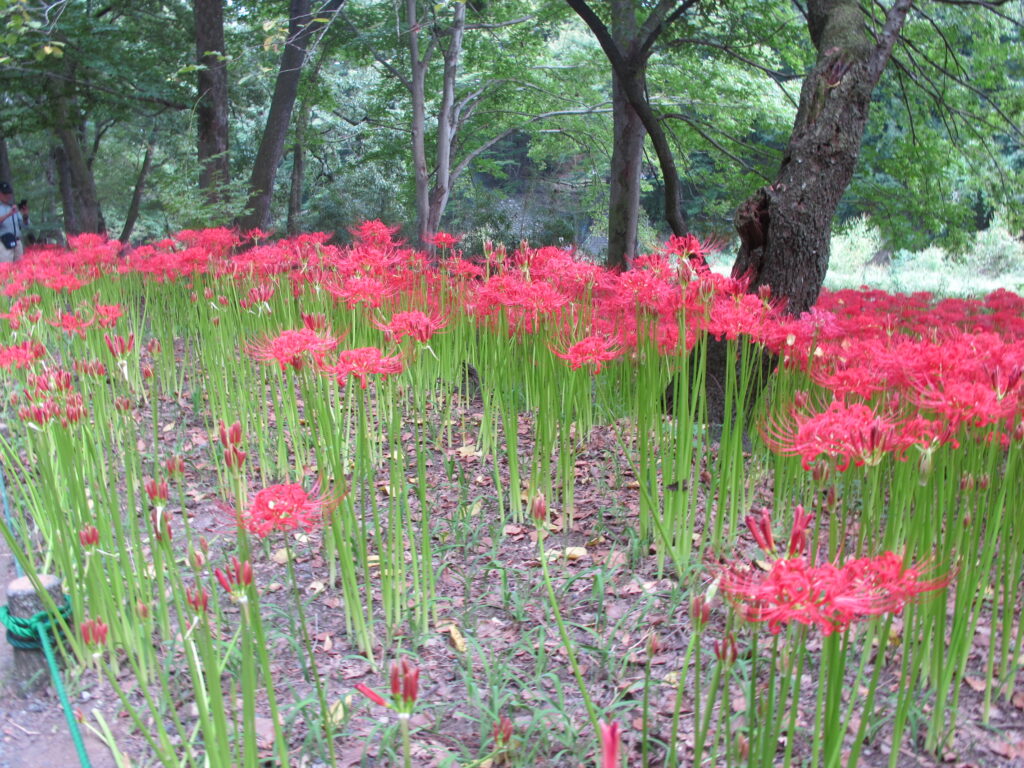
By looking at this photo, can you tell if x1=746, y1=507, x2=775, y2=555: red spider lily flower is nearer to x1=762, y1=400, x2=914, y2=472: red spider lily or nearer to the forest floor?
x1=762, y1=400, x2=914, y2=472: red spider lily

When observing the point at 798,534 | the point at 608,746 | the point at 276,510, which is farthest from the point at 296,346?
the point at 608,746

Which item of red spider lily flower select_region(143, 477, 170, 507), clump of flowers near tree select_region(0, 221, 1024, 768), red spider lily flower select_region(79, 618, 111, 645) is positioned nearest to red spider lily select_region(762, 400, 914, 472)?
clump of flowers near tree select_region(0, 221, 1024, 768)

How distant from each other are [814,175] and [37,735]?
4.20 metres

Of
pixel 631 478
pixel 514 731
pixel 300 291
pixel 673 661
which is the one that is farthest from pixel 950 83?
pixel 514 731

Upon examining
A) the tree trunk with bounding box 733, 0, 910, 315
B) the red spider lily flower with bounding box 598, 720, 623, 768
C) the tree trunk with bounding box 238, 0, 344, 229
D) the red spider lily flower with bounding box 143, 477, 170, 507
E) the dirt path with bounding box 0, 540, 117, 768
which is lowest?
the dirt path with bounding box 0, 540, 117, 768

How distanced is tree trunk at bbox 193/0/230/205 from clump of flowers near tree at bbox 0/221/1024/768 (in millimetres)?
5056

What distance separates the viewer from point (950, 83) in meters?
8.10

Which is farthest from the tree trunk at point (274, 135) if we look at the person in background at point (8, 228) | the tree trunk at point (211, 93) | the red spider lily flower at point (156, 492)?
the red spider lily flower at point (156, 492)

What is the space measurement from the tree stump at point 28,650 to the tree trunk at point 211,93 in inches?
280

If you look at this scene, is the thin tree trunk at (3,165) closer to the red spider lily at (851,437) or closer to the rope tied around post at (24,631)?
the rope tied around post at (24,631)

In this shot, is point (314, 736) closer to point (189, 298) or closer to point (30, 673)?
point (30, 673)

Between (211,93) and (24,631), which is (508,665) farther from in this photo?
(211,93)

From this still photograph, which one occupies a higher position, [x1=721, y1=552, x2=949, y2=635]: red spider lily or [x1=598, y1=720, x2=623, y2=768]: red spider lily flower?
[x1=598, y1=720, x2=623, y2=768]: red spider lily flower

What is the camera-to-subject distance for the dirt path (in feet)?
7.09
